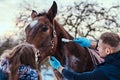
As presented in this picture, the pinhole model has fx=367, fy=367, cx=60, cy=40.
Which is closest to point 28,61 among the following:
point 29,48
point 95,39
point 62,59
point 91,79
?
point 29,48

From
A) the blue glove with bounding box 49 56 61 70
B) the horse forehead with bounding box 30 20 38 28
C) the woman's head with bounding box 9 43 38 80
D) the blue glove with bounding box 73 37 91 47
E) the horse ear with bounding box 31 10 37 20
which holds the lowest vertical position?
the blue glove with bounding box 49 56 61 70

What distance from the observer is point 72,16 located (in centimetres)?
225

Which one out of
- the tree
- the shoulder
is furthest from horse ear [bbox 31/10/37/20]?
the shoulder

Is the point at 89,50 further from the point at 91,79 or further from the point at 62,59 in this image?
the point at 91,79

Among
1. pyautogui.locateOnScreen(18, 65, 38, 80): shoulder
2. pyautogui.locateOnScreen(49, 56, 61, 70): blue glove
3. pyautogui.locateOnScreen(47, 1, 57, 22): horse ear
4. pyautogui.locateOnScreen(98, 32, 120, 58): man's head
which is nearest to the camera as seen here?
pyautogui.locateOnScreen(18, 65, 38, 80): shoulder

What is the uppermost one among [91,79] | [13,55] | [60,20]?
[60,20]

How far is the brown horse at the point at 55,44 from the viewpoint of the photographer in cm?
203

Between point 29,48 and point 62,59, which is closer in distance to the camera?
point 29,48

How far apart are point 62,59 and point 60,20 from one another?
241 millimetres

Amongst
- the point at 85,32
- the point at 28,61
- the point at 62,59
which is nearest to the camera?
the point at 28,61

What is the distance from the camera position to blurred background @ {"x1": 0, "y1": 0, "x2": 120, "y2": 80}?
2215 mm

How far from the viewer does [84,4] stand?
7.44 feet

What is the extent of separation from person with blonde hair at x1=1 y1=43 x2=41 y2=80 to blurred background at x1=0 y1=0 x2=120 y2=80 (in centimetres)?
65

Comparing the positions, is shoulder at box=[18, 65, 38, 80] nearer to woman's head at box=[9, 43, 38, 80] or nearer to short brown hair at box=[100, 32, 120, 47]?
woman's head at box=[9, 43, 38, 80]
